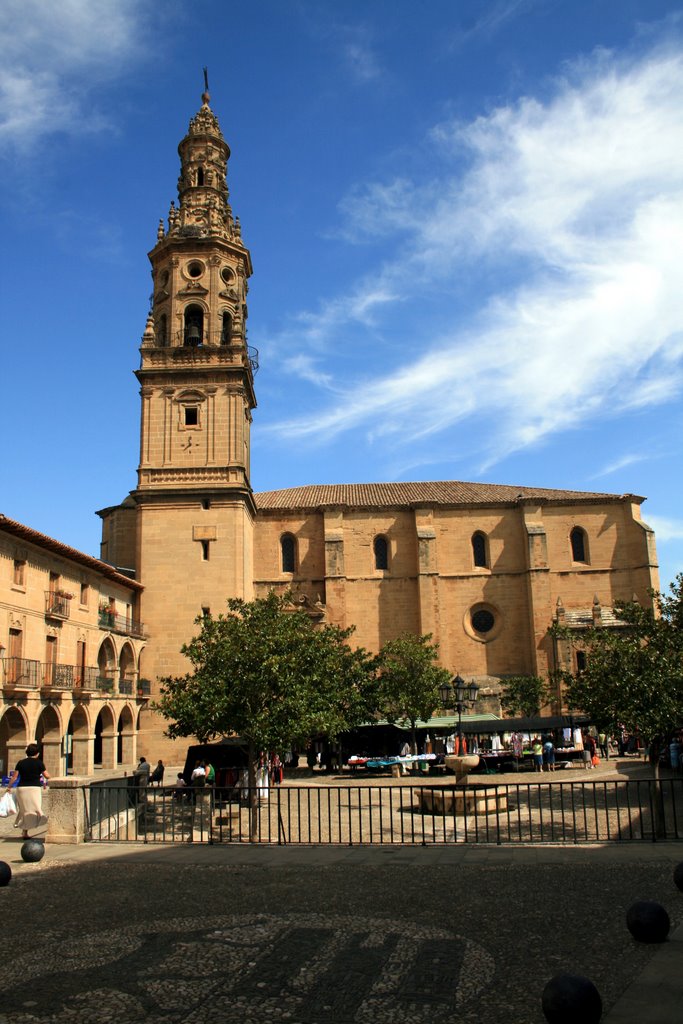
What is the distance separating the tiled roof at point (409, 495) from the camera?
47938mm

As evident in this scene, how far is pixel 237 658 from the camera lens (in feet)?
57.3

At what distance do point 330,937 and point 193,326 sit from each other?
34292 millimetres

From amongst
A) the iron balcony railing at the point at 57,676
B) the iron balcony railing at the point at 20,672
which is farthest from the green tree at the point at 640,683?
the iron balcony railing at the point at 57,676

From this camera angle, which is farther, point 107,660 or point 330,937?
point 107,660

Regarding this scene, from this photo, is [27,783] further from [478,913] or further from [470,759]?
[470,759]

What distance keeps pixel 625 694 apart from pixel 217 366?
87.4 feet

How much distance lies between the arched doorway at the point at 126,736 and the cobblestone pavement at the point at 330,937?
76.3 feet

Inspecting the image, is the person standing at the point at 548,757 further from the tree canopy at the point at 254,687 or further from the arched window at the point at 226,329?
the arched window at the point at 226,329

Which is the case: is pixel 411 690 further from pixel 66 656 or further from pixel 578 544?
pixel 578 544

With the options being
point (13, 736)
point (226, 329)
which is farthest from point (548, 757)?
point (226, 329)

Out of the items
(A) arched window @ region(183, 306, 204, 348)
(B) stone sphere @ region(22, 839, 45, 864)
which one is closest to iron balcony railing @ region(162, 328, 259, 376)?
(A) arched window @ region(183, 306, 204, 348)

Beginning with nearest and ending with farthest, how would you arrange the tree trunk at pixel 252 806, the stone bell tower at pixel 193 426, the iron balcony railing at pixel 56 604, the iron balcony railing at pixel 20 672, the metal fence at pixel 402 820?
the metal fence at pixel 402 820 → the tree trunk at pixel 252 806 → the iron balcony railing at pixel 20 672 → the iron balcony railing at pixel 56 604 → the stone bell tower at pixel 193 426

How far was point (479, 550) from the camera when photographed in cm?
4822

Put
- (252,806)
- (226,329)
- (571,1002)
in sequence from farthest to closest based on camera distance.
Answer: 1. (226,329)
2. (252,806)
3. (571,1002)
